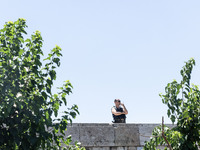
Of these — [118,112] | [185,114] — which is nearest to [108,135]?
[118,112]

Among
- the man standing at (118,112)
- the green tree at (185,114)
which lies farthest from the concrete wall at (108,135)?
the green tree at (185,114)

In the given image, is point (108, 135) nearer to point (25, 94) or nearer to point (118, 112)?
point (118, 112)

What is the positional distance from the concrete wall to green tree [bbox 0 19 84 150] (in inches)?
169

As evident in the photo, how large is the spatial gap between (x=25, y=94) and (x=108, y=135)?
5.29 metres

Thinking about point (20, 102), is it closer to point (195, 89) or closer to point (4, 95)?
point (4, 95)

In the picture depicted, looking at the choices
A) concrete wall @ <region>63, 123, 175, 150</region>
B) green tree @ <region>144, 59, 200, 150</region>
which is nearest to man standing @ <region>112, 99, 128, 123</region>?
concrete wall @ <region>63, 123, 175, 150</region>

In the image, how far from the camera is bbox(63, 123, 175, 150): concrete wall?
9523mm

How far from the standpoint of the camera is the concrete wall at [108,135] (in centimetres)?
952

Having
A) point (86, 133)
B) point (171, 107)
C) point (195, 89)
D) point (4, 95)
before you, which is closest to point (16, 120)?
point (4, 95)

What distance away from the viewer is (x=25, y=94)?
4.79m

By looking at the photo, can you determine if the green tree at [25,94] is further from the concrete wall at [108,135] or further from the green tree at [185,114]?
the concrete wall at [108,135]

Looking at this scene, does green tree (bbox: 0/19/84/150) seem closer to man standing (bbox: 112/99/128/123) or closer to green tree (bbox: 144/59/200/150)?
green tree (bbox: 144/59/200/150)

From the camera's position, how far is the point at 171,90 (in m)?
5.59

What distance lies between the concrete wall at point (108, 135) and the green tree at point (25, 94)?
14.1ft
